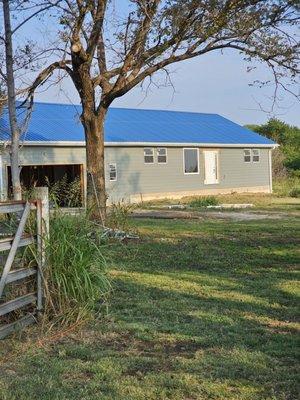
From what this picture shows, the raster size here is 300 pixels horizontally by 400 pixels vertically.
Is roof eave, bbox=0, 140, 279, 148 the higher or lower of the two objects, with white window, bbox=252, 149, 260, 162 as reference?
higher

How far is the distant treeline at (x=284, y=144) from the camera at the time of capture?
1756 inches

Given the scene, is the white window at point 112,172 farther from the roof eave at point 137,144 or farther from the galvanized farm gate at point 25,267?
the galvanized farm gate at point 25,267

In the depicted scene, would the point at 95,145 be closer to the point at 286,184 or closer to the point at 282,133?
the point at 286,184

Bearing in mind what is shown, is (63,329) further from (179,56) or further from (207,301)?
(179,56)

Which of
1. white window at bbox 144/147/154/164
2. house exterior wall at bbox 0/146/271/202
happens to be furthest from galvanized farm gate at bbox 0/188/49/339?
white window at bbox 144/147/154/164

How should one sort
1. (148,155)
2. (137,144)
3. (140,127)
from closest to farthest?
(137,144) < (148,155) < (140,127)

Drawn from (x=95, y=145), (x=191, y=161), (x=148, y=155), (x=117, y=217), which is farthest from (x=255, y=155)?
(x=117, y=217)

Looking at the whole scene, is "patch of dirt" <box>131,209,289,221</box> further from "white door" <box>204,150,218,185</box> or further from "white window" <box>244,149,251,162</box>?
"white window" <box>244,149,251,162</box>

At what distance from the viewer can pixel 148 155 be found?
3073 cm

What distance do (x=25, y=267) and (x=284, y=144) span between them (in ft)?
173

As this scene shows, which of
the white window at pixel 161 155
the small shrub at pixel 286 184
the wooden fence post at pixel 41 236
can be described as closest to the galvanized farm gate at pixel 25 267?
the wooden fence post at pixel 41 236

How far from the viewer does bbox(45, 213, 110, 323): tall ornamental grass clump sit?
6426 mm

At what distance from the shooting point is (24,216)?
6094 millimetres

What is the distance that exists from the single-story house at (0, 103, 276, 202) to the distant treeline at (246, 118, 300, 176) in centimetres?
644
